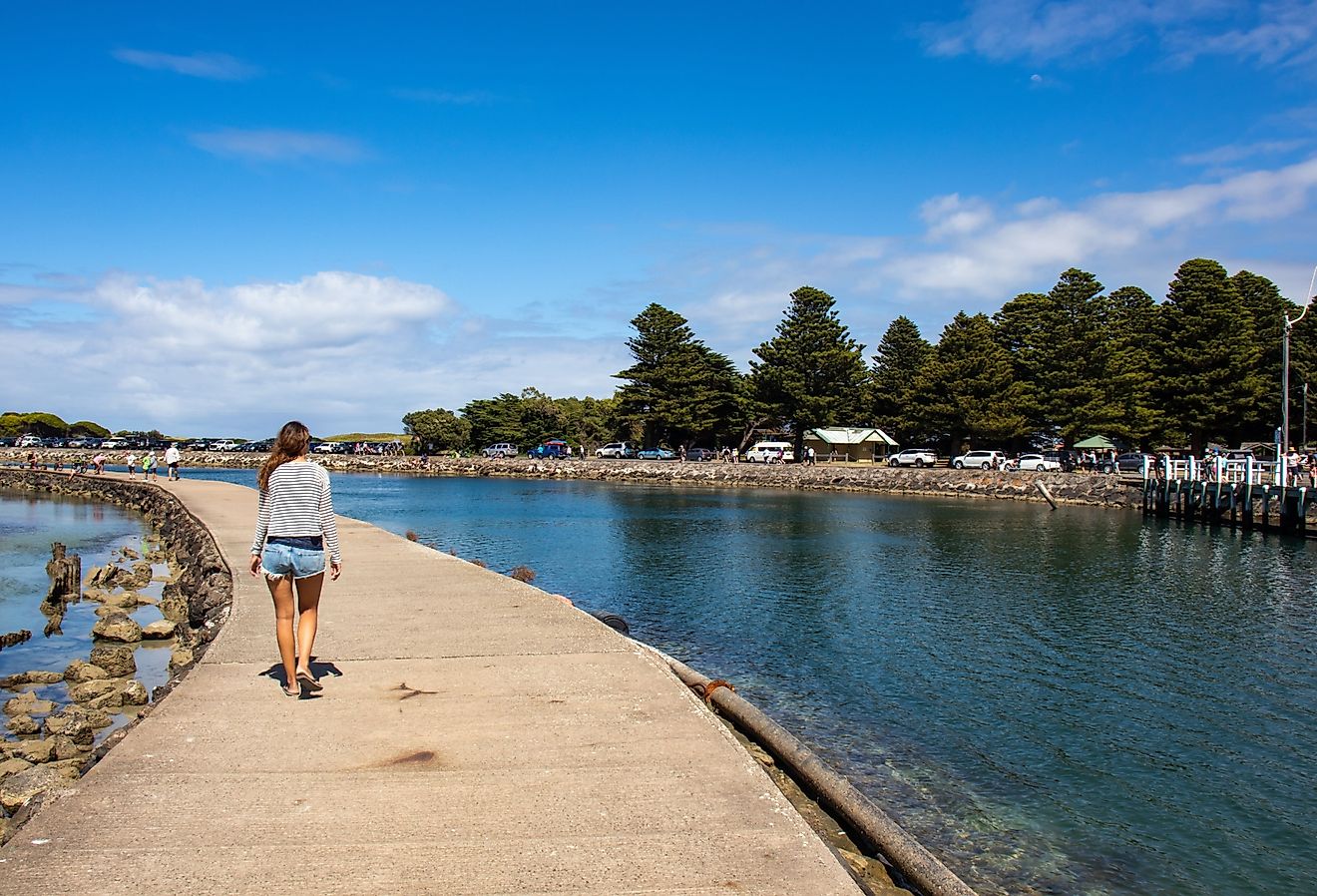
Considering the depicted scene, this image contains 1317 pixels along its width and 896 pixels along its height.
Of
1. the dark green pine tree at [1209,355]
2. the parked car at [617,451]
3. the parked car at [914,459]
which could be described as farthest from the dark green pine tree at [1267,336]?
the parked car at [617,451]

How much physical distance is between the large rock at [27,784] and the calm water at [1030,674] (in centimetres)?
709

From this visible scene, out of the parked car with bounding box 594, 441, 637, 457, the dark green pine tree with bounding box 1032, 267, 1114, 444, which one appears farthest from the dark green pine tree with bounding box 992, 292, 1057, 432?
the parked car with bounding box 594, 441, 637, 457

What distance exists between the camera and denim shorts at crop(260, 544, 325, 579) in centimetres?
740

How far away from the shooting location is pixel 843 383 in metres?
80.6

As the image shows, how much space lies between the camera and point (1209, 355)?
62969 millimetres

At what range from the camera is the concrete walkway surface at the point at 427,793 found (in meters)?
4.46

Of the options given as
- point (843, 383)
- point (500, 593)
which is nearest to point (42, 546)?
point (500, 593)

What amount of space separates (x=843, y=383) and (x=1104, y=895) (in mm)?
75249

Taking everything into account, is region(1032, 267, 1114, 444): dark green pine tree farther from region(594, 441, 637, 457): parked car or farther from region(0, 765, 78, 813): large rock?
region(0, 765, 78, 813): large rock

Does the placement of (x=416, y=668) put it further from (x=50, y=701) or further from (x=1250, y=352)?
(x=1250, y=352)

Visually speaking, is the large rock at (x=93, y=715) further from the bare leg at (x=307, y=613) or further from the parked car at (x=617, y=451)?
the parked car at (x=617, y=451)

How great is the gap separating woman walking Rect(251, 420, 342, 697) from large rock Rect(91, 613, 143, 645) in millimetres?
9184

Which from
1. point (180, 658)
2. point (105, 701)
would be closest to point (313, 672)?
point (105, 701)

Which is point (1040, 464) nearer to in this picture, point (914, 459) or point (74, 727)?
point (914, 459)
